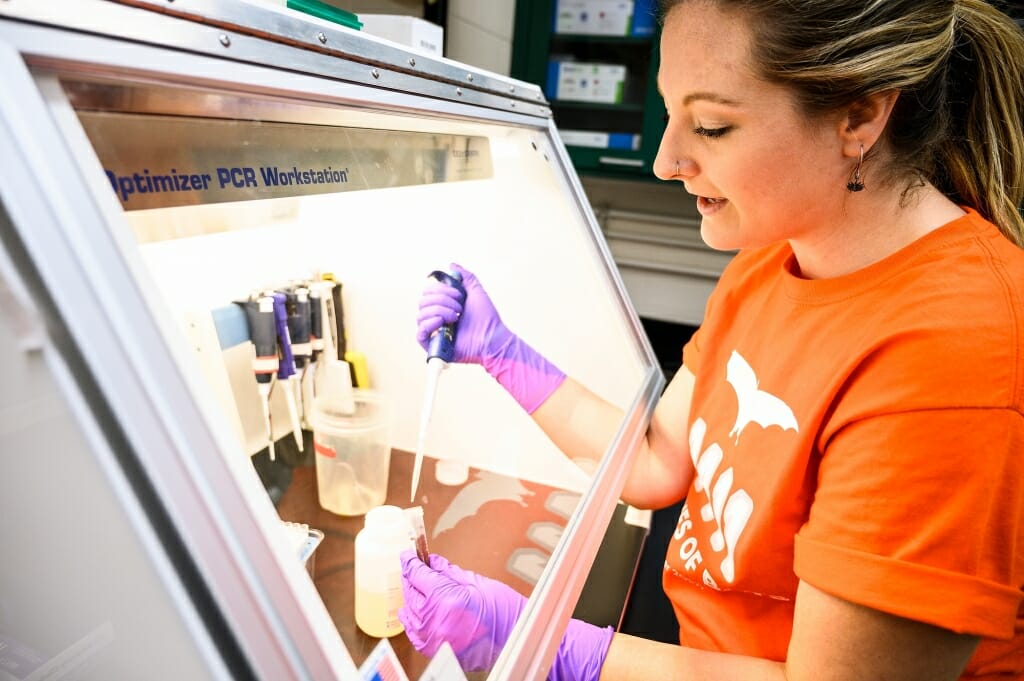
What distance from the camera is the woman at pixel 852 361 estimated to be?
765mm

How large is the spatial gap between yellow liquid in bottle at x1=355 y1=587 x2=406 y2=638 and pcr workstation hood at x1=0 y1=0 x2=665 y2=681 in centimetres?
3

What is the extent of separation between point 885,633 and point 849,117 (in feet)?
2.21

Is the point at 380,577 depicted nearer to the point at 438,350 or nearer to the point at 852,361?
the point at 438,350

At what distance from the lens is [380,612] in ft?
3.46

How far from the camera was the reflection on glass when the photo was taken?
26.0 inches

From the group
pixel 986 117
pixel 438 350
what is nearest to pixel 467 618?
pixel 438 350

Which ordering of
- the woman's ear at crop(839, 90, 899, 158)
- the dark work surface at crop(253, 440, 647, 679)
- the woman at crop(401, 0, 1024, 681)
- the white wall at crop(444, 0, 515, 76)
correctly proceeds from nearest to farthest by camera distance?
1. the woman at crop(401, 0, 1024, 681)
2. the woman's ear at crop(839, 90, 899, 158)
3. the dark work surface at crop(253, 440, 647, 679)
4. the white wall at crop(444, 0, 515, 76)

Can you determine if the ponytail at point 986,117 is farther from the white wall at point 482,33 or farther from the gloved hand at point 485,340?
the white wall at point 482,33

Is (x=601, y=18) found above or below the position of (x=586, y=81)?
above

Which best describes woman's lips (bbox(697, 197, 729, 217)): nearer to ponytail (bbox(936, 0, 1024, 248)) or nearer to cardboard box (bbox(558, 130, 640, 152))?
ponytail (bbox(936, 0, 1024, 248))

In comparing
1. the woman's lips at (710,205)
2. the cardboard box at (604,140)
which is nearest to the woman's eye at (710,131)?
the woman's lips at (710,205)

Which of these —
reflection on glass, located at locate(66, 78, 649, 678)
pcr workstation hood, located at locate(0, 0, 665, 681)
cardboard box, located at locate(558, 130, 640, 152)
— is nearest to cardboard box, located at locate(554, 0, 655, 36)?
cardboard box, located at locate(558, 130, 640, 152)

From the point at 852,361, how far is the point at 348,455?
979 millimetres

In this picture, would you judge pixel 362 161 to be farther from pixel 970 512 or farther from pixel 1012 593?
pixel 1012 593
